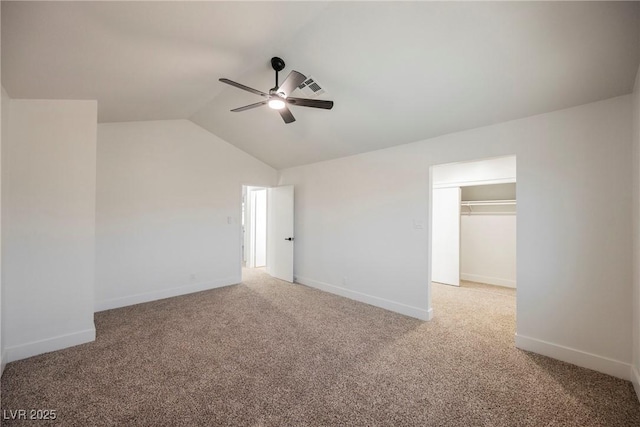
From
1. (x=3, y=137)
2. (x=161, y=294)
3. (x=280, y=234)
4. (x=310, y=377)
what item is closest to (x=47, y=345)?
(x=161, y=294)

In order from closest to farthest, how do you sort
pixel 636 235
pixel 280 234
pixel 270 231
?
pixel 636 235
pixel 280 234
pixel 270 231

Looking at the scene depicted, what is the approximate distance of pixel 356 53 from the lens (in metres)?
2.34

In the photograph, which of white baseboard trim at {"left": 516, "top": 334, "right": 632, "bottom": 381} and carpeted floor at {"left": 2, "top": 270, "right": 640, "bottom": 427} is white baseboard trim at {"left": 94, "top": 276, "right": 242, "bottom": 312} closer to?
carpeted floor at {"left": 2, "top": 270, "right": 640, "bottom": 427}

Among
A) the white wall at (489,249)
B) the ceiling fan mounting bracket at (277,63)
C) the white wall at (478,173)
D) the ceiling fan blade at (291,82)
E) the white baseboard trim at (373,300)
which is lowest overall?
the white baseboard trim at (373,300)

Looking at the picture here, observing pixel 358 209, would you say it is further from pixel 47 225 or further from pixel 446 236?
pixel 47 225

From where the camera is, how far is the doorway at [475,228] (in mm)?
4945

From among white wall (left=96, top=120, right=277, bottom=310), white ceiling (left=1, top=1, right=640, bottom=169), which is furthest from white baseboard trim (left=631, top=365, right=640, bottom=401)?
white wall (left=96, top=120, right=277, bottom=310)

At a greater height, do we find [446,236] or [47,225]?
[47,225]

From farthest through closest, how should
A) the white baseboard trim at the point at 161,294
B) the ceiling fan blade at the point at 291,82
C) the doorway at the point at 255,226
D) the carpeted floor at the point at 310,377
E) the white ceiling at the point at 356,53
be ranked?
the doorway at the point at 255,226 → the white baseboard trim at the point at 161,294 → the ceiling fan blade at the point at 291,82 → the carpeted floor at the point at 310,377 → the white ceiling at the point at 356,53

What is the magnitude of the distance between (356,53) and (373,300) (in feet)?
11.0

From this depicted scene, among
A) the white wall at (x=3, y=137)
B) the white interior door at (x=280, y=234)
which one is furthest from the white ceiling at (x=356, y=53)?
the white interior door at (x=280, y=234)

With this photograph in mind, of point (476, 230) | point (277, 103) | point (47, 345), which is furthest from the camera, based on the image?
point (476, 230)

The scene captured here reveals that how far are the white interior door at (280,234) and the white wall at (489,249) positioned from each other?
379 cm

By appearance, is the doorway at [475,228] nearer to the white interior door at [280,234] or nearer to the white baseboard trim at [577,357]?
the white baseboard trim at [577,357]
